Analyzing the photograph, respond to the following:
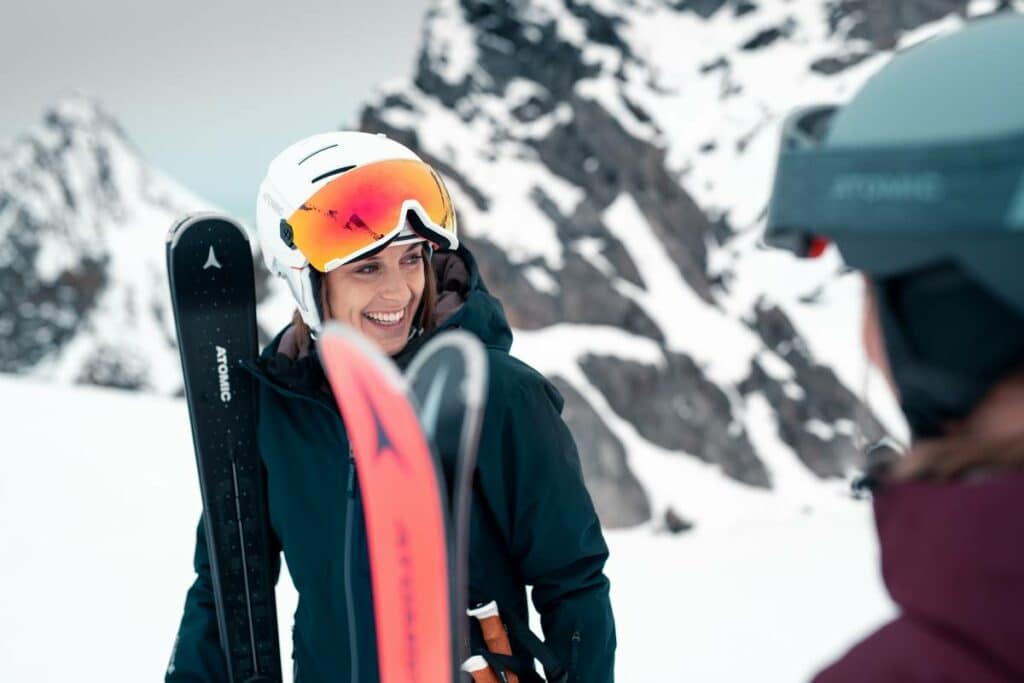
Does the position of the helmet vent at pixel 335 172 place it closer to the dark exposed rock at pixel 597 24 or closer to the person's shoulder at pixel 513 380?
the person's shoulder at pixel 513 380

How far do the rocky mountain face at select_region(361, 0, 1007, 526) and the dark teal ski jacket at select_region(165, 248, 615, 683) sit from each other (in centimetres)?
3857

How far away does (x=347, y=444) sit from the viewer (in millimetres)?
2289

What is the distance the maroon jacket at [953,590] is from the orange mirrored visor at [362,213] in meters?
1.63

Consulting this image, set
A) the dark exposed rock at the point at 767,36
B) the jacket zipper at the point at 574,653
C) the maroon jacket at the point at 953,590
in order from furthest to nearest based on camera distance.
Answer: the dark exposed rock at the point at 767,36 → the jacket zipper at the point at 574,653 → the maroon jacket at the point at 953,590

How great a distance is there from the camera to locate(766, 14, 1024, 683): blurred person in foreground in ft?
3.15

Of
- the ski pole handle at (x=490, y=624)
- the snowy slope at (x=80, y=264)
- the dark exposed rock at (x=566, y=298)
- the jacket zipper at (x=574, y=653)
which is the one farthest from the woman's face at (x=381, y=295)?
the snowy slope at (x=80, y=264)

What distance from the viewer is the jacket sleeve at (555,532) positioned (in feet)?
7.27

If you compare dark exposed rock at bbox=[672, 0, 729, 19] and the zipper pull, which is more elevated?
dark exposed rock at bbox=[672, 0, 729, 19]

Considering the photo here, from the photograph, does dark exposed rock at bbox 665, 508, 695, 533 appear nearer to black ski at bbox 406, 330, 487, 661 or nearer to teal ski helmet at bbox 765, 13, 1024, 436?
black ski at bbox 406, 330, 487, 661

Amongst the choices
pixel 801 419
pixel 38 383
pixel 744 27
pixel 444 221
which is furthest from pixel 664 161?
pixel 444 221

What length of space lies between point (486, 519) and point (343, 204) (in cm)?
92

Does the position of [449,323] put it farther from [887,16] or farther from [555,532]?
[887,16]

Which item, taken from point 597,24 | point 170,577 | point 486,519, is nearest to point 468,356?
point 486,519

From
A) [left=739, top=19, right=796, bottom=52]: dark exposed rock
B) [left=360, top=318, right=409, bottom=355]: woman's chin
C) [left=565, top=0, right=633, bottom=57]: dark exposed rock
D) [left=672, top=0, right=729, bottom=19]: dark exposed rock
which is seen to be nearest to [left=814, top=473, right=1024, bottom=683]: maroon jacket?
[left=360, top=318, right=409, bottom=355]: woman's chin
